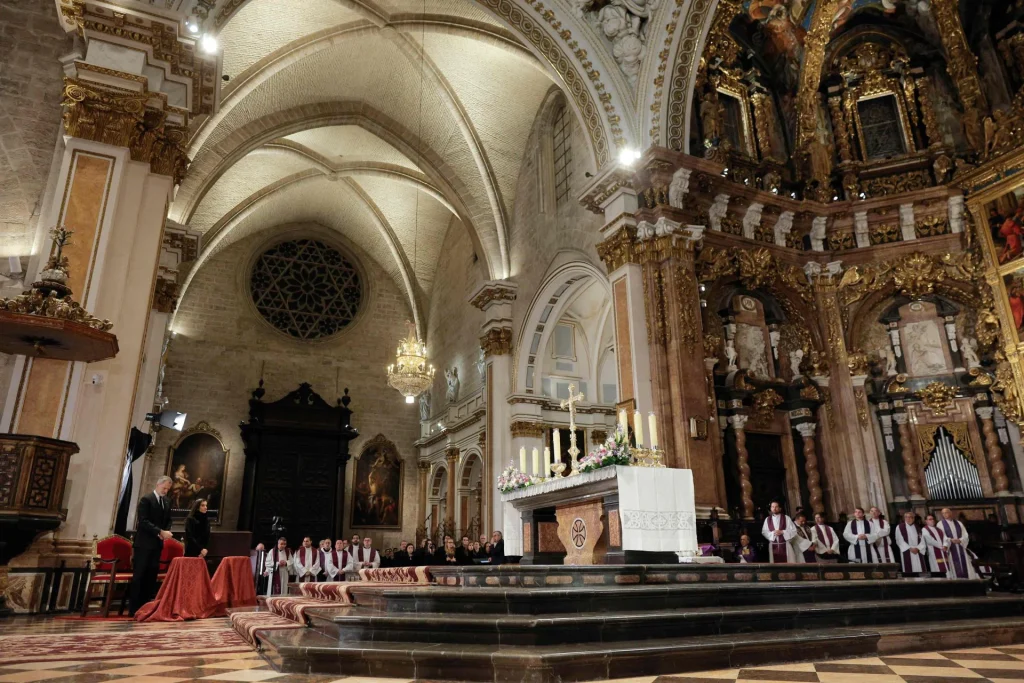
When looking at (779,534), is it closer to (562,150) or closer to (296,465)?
(562,150)

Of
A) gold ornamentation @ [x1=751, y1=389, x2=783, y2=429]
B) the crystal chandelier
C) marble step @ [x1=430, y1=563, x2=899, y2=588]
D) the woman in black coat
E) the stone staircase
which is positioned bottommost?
the stone staircase

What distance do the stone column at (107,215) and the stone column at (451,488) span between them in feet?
37.2

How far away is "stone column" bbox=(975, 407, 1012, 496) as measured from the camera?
10.4m

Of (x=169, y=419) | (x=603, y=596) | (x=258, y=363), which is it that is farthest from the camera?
(x=258, y=363)

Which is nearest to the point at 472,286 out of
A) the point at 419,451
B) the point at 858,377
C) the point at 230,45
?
the point at 419,451

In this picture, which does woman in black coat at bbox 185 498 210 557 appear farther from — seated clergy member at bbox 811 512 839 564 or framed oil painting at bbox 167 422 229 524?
framed oil painting at bbox 167 422 229 524

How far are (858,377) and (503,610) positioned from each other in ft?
32.5

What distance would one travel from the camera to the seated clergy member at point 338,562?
12781 mm

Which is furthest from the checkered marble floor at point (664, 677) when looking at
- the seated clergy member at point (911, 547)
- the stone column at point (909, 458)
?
the stone column at point (909, 458)

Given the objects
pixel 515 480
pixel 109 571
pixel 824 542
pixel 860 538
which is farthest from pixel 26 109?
pixel 860 538

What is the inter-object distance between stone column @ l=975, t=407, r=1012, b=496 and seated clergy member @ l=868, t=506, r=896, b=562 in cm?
200

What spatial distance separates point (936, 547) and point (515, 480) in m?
6.02

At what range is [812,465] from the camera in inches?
449

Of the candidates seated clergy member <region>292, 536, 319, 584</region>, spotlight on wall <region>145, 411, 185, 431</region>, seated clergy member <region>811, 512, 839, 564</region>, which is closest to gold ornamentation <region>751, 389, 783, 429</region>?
seated clergy member <region>811, 512, 839, 564</region>
